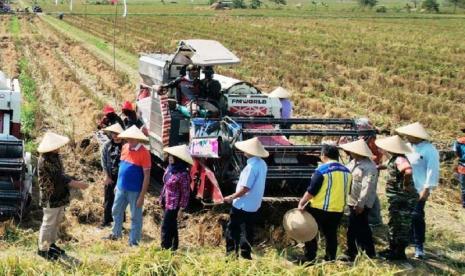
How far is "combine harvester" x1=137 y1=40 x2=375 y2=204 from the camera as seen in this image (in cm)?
824

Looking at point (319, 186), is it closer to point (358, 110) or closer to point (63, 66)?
point (358, 110)

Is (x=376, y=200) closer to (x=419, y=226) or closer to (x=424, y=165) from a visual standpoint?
(x=419, y=226)

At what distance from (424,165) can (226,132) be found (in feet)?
9.09

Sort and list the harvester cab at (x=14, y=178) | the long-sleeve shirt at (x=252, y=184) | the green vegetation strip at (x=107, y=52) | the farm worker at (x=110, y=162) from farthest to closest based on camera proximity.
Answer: the green vegetation strip at (x=107, y=52) → the farm worker at (x=110, y=162) → the harvester cab at (x=14, y=178) → the long-sleeve shirt at (x=252, y=184)

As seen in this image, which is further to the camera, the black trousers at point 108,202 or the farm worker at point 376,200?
the farm worker at point 376,200

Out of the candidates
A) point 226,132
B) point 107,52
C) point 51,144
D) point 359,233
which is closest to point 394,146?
point 359,233

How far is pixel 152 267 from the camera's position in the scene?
18.0 feet

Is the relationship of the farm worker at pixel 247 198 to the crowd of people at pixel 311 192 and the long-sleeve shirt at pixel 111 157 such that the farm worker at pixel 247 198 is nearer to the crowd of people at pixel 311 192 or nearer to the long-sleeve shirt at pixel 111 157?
the crowd of people at pixel 311 192

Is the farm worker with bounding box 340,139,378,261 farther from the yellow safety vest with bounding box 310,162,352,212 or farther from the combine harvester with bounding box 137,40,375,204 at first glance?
the combine harvester with bounding box 137,40,375,204

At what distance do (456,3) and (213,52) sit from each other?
105615 millimetres

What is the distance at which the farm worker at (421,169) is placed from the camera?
712 centimetres

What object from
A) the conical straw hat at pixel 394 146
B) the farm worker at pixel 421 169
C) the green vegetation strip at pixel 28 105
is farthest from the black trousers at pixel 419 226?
the green vegetation strip at pixel 28 105

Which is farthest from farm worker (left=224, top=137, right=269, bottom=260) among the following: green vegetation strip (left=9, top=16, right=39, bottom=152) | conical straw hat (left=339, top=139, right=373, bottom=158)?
green vegetation strip (left=9, top=16, right=39, bottom=152)

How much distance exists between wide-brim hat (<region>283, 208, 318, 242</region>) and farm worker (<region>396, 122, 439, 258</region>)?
4.76 feet
